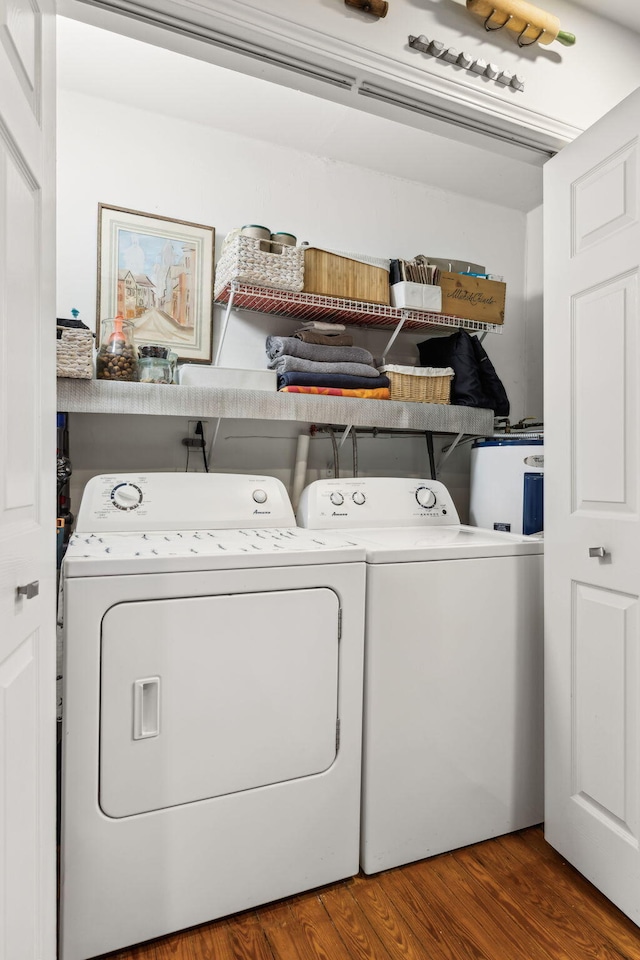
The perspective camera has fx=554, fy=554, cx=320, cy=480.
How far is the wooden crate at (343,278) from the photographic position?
6.93 feet

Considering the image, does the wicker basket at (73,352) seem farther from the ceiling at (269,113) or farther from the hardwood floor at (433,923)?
the hardwood floor at (433,923)

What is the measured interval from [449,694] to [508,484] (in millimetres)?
911

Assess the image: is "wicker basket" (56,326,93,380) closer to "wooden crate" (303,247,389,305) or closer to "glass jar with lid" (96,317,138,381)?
"glass jar with lid" (96,317,138,381)

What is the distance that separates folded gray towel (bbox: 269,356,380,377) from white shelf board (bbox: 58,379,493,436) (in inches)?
4.8

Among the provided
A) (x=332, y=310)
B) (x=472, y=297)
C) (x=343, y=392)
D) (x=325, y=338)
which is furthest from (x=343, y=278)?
(x=472, y=297)

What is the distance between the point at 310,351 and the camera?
216 cm

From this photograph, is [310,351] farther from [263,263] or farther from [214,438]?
[214,438]

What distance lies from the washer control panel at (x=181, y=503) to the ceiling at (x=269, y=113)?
1.32m

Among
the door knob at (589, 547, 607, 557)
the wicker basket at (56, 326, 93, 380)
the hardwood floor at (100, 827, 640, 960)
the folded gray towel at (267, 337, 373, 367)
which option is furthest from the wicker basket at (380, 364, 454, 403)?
the hardwood floor at (100, 827, 640, 960)

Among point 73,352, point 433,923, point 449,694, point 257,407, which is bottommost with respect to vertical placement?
point 433,923

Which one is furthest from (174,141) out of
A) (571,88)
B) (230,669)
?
(230,669)

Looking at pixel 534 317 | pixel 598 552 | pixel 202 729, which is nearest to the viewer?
pixel 202 729

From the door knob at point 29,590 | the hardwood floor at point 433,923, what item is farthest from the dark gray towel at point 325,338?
the hardwood floor at point 433,923

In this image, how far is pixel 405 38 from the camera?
1401mm
